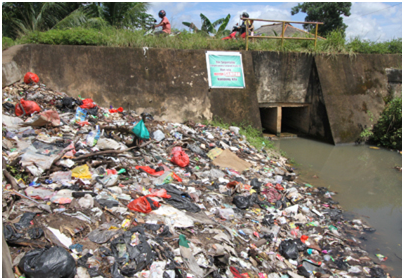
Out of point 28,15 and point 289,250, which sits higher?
point 28,15

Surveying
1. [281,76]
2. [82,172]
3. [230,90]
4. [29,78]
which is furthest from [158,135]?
[281,76]

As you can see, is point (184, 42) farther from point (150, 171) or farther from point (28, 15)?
point (28, 15)

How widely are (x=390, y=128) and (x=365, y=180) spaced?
10.5 ft

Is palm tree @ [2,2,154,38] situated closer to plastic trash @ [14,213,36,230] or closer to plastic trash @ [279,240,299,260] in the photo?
plastic trash @ [14,213,36,230]

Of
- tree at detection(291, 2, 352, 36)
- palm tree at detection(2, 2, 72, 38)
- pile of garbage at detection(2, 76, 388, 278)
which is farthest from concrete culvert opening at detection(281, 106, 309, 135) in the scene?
tree at detection(291, 2, 352, 36)

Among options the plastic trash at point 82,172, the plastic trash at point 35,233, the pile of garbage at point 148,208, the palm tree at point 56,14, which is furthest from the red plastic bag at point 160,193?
the palm tree at point 56,14

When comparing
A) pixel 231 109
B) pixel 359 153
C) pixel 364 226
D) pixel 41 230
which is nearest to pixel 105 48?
pixel 231 109

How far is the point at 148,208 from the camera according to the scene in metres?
3.24

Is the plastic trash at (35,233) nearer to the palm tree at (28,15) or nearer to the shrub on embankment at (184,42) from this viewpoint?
the shrub on embankment at (184,42)

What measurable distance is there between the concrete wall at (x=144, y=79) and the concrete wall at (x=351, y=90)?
2.20 metres

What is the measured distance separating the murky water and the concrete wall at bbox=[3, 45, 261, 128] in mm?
1759

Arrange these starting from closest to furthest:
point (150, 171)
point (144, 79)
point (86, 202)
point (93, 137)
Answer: point (86, 202)
point (150, 171)
point (93, 137)
point (144, 79)

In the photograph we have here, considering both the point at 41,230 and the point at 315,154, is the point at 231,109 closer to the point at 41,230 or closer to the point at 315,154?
the point at 315,154

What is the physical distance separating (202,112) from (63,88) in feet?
10.9
